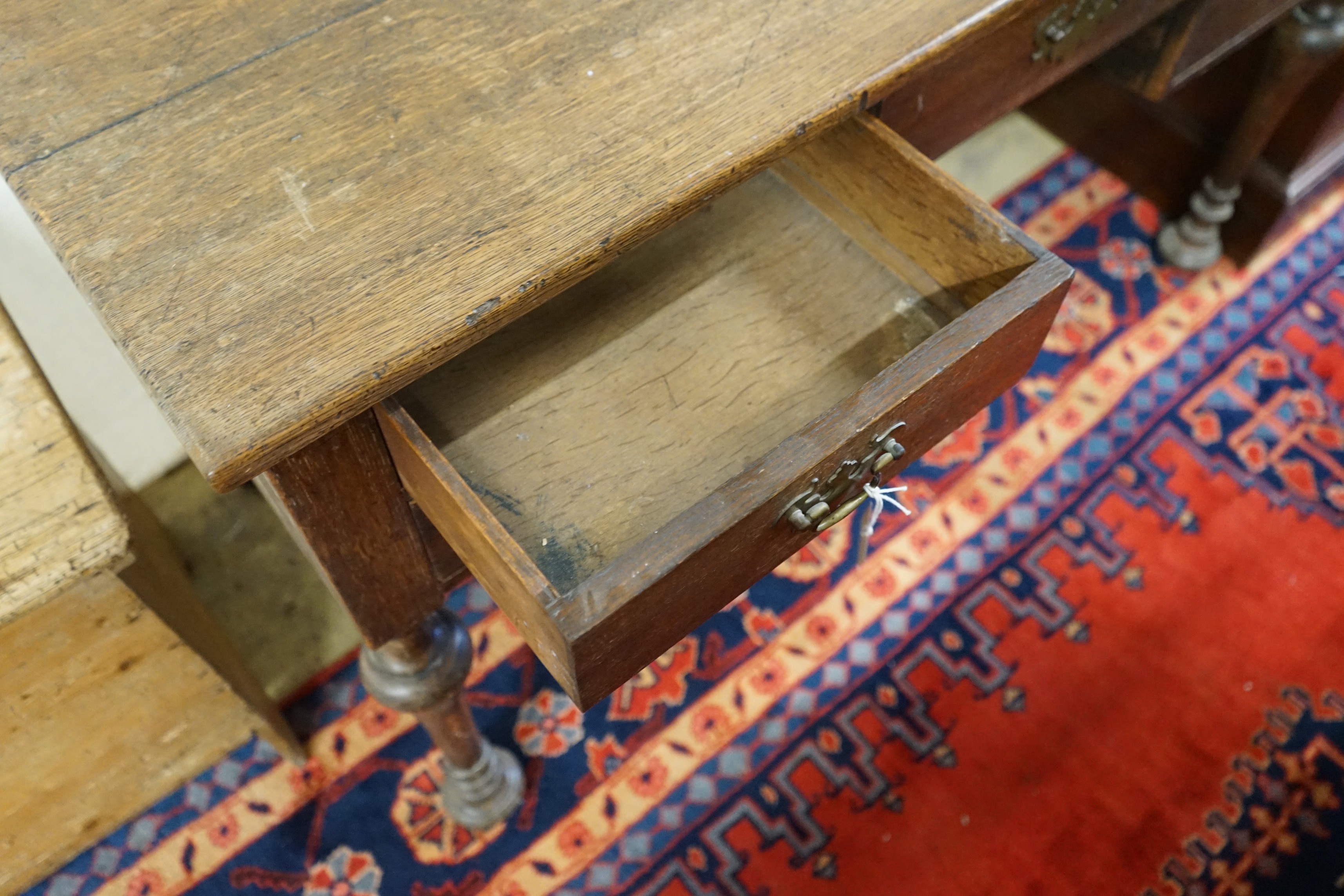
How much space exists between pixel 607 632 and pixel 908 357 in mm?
244

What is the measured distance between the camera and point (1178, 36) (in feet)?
3.06

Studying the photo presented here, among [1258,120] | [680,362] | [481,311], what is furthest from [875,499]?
[1258,120]

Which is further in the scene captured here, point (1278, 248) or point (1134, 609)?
point (1278, 248)

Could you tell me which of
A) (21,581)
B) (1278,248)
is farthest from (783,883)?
(1278,248)

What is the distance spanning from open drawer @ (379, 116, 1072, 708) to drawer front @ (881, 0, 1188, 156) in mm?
86

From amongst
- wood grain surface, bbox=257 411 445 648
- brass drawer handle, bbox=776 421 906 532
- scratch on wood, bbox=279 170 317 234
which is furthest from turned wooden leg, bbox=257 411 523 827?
brass drawer handle, bbox=776 421 906 532

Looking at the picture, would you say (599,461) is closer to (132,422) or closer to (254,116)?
(254,116)

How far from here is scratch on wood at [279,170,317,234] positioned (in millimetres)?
582

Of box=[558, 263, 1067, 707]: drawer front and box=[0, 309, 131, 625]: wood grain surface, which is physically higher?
box=[0, 309, 131, 625]: wood grain surface

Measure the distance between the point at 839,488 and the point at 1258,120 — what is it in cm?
102

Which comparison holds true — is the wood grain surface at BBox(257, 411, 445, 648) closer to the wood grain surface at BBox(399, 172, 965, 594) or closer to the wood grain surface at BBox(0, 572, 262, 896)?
the wood grain surface at BBox(399, 172, 965, 594)

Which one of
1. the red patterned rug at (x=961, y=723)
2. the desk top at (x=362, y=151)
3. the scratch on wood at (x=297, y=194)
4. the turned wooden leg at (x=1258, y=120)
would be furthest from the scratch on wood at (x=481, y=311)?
the turned wooden leg at (x=1258, y=120)

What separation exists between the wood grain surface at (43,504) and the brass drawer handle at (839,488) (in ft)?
1.53

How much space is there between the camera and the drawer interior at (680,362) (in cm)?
69
